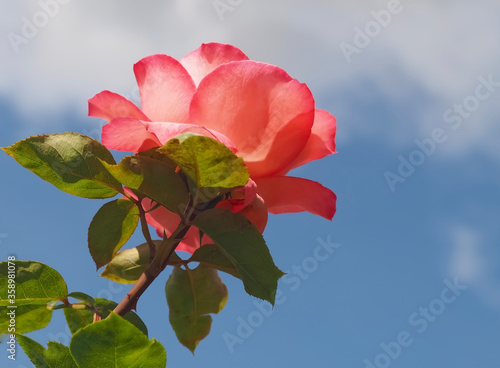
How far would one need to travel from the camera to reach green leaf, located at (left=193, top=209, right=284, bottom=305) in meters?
0.67

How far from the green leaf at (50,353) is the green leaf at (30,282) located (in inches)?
4.1

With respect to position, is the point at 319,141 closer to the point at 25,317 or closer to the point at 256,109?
the point at 256,109

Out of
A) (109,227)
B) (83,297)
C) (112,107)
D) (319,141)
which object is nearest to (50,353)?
(83,297)

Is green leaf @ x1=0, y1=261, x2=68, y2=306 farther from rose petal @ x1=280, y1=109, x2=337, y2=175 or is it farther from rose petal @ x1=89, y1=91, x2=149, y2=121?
rose petal @ x1=280, y1=109, x2=337, y2=175

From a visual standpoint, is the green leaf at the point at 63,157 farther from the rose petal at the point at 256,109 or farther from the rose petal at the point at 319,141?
the rose petal at the point at 319,141

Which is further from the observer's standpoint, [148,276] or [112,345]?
[148,276]

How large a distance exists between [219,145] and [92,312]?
0.31 meters

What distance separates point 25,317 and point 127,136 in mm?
278

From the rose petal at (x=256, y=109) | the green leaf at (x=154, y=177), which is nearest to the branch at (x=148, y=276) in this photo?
the green leaf at (x=154, y=177)

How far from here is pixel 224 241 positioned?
2.25 feet

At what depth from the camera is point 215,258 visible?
0.77m

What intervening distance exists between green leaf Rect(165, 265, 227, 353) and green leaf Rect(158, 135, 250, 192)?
208mm

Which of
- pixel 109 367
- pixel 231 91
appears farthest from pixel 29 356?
pixel 231 91

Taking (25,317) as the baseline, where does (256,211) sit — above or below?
above
